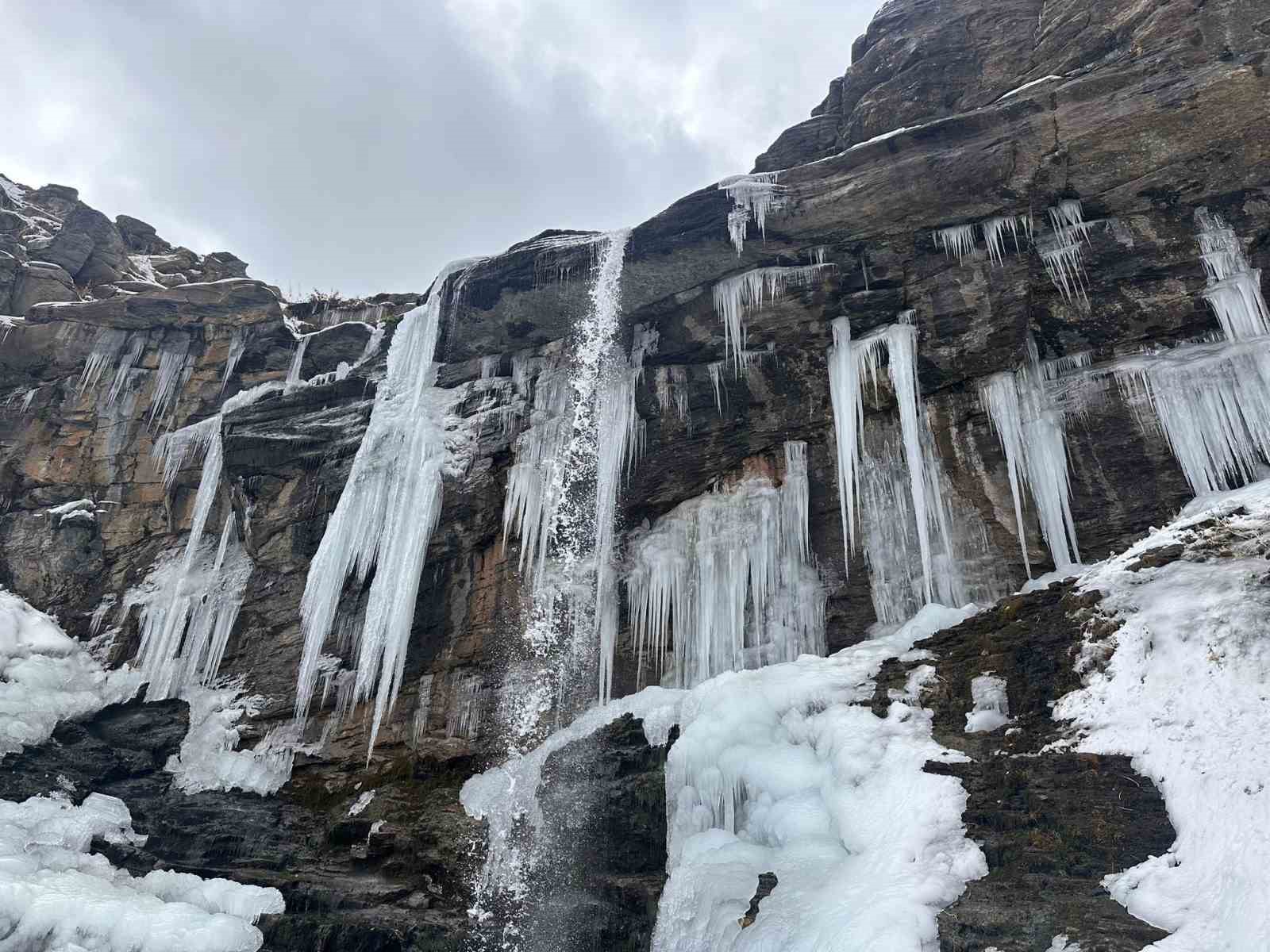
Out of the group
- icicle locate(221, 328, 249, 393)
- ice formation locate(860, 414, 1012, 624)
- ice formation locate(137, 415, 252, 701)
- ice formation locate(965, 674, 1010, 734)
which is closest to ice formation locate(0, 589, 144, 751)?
ice formation locate(137, 415, 252, 701)

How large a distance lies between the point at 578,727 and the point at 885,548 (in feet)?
17.2

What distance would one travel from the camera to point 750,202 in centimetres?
1347

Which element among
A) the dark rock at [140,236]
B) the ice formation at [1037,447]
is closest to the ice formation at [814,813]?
the ice formation at [1037,447]

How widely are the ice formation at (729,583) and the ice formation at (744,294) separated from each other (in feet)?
6.27

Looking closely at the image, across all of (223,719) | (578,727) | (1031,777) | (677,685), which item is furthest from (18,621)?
(1031,777)

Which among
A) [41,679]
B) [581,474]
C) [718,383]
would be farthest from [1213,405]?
[41,679]

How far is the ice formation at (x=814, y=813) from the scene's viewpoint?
6.29 metres

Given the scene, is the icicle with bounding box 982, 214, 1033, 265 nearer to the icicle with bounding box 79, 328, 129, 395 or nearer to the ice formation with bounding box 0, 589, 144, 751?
the ice formation with bounding box 0, 589, 144, 751

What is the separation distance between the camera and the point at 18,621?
1627cm

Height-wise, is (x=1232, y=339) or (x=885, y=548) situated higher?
(x=1232, y=339)

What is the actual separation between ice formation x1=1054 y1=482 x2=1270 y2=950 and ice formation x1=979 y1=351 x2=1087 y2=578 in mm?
3055

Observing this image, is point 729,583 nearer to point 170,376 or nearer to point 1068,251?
point 1068,251

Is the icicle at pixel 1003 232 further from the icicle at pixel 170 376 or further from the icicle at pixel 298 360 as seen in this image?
the icicle at pixel 170 376

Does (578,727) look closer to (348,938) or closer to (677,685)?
(677,685)
